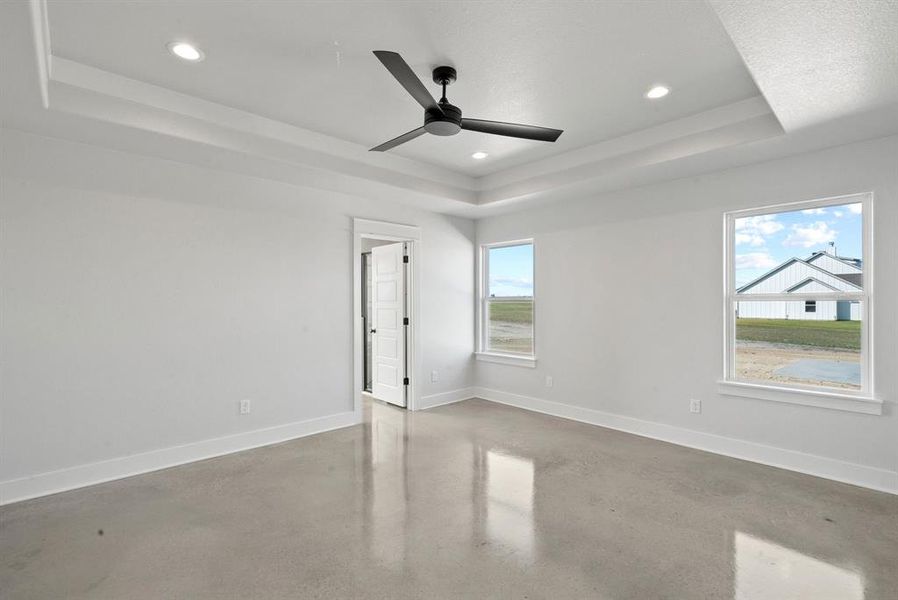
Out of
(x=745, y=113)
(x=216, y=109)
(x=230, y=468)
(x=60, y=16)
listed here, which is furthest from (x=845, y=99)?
(x=230, y=468)

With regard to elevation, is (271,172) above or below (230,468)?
above

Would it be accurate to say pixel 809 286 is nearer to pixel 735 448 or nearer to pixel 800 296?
pixel 800 296

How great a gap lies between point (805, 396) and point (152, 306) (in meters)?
5.24

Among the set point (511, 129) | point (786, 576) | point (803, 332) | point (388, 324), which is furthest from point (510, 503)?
point (388, 324)

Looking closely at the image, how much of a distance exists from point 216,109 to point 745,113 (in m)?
3.89

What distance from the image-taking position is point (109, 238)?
330cm

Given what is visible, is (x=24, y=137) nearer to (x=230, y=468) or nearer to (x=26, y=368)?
(x=26, y=368)

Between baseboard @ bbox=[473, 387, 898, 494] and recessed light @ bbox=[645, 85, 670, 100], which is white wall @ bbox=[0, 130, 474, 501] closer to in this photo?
baseboard @ bbox=[473, 387, 898, 494]

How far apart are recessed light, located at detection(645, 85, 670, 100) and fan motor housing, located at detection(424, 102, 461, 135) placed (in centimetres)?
147

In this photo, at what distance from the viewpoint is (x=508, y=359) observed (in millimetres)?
5629

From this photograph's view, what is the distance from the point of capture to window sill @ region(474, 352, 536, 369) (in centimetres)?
539

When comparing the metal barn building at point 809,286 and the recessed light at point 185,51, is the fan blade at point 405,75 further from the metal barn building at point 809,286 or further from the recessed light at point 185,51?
the metal barn building at point 809,286

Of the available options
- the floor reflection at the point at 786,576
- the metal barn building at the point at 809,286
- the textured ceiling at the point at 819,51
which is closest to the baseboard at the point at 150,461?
the floor reflection at the point at 786,576

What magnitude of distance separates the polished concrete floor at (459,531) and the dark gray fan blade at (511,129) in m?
2.42
